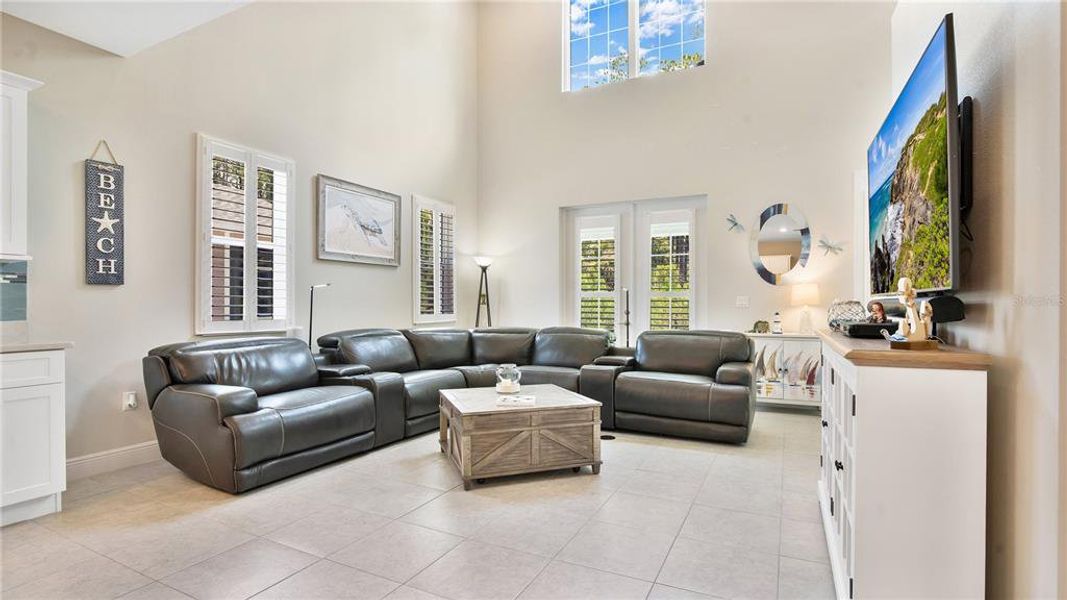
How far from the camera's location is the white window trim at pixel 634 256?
19.8ft

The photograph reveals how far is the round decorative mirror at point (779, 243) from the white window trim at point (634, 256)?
1.93 feet

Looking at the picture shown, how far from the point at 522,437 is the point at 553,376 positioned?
172 centimetres

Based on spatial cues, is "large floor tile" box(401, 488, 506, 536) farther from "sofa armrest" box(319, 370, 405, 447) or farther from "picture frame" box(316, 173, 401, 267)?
"picture frame" box(316, 173, 401, 267)

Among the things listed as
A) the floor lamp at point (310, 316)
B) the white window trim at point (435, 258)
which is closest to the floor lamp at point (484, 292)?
the white window trim at point (435, 258)

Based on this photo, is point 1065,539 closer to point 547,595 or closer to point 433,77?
point 547,595

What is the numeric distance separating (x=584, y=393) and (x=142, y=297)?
3.37 metres

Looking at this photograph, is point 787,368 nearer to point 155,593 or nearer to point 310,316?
point 310,316

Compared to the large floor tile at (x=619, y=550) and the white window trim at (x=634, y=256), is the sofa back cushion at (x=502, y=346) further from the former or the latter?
the large floor tile at (x=619, y=550)

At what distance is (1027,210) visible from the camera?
1412mm

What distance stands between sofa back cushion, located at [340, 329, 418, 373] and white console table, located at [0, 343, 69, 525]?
1.95m

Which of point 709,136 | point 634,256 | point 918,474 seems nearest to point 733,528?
point 918,474

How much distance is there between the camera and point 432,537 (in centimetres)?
241

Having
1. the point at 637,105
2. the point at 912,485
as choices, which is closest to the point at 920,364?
the point at 912,485

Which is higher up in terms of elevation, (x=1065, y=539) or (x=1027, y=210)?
(x=1027, y=210)
